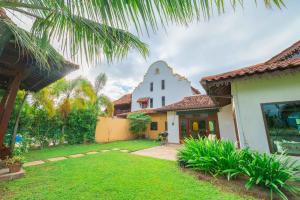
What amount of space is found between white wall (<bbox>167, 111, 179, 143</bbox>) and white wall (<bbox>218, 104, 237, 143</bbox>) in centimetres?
400

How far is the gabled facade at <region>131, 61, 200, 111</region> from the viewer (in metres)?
19.8

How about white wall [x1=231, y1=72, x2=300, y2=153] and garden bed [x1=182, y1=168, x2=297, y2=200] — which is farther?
white wall [x1=231, y1=72, x2=300, y2=153]

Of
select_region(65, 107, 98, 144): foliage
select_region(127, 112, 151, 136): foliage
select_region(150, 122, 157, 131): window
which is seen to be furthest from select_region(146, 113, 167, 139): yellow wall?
select_region(65, 107, 98, 144): foliage

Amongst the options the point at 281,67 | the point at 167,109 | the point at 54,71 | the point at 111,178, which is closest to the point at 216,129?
the point at 167,109

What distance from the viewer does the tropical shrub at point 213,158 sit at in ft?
13.7

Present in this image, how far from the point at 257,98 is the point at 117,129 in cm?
1348

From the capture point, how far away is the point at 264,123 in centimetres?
448

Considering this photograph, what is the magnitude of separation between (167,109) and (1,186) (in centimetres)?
1225

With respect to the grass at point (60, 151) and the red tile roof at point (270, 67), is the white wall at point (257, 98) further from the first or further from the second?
the grass at point (60, 151)

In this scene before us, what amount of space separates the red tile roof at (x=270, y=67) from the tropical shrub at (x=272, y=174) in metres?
2.32

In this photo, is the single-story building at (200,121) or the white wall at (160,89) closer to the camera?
the single-story building at (200,121)

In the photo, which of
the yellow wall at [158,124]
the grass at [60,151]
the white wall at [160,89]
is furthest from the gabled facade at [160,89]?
the grass at [60,151]

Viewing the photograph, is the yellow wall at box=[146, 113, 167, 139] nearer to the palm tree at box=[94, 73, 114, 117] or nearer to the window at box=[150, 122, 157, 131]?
the window at box=[150, 122, 157, 131]

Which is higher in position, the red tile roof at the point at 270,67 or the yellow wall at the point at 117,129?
the red tile roof at the point at 270,67
